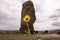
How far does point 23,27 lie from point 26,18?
18972mm

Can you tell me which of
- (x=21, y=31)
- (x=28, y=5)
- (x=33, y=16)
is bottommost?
(x=21, y=31)

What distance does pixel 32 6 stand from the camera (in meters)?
21.9

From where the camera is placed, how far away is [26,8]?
22.0 meters

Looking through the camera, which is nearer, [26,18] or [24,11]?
[26,18]

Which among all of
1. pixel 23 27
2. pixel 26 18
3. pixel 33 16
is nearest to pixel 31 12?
pixel 33 16

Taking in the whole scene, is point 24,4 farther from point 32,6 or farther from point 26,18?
point 26,18

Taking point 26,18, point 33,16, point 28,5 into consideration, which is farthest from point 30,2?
point 26,18

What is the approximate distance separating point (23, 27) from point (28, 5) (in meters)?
2.84

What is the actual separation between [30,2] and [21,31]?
12.5ft

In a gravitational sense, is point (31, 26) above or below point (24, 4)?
below

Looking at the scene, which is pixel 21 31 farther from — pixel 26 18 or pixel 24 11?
pixel 26 18

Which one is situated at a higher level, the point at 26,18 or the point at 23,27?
the point at 26,18

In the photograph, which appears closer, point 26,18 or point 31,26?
point 26,18

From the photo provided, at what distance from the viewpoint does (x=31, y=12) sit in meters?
21.6
